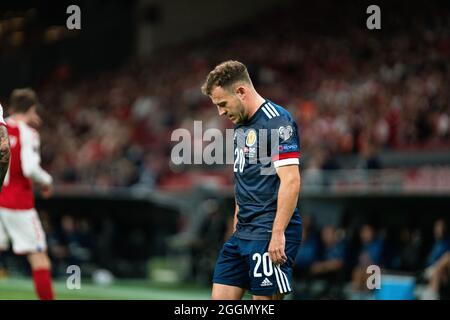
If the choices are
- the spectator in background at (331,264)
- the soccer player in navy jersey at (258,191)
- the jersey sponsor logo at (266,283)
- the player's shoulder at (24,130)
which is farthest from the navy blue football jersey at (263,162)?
the spectator in background at (331,264)

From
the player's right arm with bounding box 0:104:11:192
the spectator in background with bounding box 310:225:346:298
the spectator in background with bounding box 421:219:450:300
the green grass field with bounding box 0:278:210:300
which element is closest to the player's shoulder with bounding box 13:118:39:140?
the green grass field with bounding box 0:278:210:300

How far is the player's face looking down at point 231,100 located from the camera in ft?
20.5

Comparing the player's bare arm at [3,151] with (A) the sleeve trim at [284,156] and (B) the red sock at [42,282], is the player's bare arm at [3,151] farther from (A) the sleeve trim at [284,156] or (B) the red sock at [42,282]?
(B) the red sock at [42,282]

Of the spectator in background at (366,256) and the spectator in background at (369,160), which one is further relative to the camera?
the spectator in background at (369,160)

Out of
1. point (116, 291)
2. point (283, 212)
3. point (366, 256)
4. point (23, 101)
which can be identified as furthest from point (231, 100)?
point (366, 256)

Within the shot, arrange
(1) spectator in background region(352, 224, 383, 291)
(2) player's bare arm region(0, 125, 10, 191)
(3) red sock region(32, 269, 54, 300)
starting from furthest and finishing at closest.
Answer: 1. (1) spectator in background region(352, 224, 383, 291)
2. (3) red sock region(32, 269, 54, 300)
3. (2) player's bare arm region(0, 125, 10, 191)

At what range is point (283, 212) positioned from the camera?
20.0 feet

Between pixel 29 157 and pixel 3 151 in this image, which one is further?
pixel 29 157

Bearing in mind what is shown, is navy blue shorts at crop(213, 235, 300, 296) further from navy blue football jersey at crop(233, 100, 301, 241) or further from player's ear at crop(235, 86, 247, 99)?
player's ear at crop(235, 86, 247, 99)

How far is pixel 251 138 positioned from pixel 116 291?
349 inches

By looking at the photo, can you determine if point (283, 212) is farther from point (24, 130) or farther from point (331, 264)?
point (331, 264)

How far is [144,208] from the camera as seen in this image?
63.7 ft

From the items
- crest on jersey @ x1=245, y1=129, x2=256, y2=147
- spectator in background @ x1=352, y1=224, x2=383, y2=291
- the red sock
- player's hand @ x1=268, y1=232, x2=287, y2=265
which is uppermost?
crest on jersey @ x1=245, y1=129, x2=256, y2=147

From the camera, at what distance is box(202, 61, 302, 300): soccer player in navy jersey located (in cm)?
618
